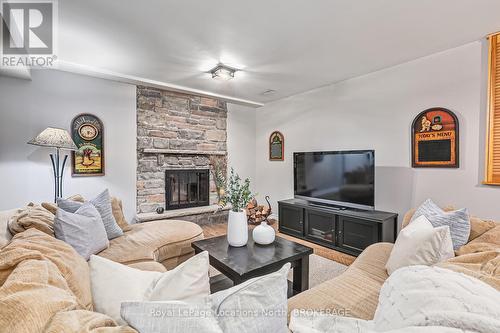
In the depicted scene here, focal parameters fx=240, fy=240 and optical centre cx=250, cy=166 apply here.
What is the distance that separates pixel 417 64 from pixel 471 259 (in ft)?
8.14

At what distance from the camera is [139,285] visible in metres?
1.00

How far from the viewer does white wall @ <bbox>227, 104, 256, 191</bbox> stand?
4.94 meters

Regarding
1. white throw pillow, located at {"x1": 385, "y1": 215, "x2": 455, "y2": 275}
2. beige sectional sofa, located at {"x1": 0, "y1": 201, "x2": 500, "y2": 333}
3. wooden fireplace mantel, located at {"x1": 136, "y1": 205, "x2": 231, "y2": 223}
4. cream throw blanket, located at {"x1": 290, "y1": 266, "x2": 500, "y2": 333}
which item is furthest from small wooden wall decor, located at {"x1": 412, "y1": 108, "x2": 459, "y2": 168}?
wooden fireplace mantel, located at {"x1": 136, "y1": 205, "x2": 231, "y2": 223}

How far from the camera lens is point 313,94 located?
13.6 feet

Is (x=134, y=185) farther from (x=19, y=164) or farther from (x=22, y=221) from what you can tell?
(x=22, y=221)

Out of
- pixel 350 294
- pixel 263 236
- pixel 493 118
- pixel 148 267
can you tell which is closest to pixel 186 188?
pixel 263 236

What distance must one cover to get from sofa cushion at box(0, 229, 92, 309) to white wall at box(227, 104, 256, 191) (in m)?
3.78

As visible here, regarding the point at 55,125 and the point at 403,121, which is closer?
the point at 403,121

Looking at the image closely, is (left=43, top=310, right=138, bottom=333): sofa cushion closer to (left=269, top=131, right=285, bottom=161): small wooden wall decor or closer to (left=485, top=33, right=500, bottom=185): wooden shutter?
(left=485, top=33, right=500, bottom=185): wooden shutter

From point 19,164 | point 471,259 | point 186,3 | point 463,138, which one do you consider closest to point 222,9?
point 186,3

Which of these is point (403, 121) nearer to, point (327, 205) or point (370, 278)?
point (327, 205)

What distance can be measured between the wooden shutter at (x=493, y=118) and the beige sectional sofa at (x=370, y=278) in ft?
3.20

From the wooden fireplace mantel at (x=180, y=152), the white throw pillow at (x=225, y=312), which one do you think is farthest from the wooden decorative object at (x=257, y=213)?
the white throw pillow at (x=225, y=312)

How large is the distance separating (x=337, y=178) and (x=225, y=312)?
299 centimetres
